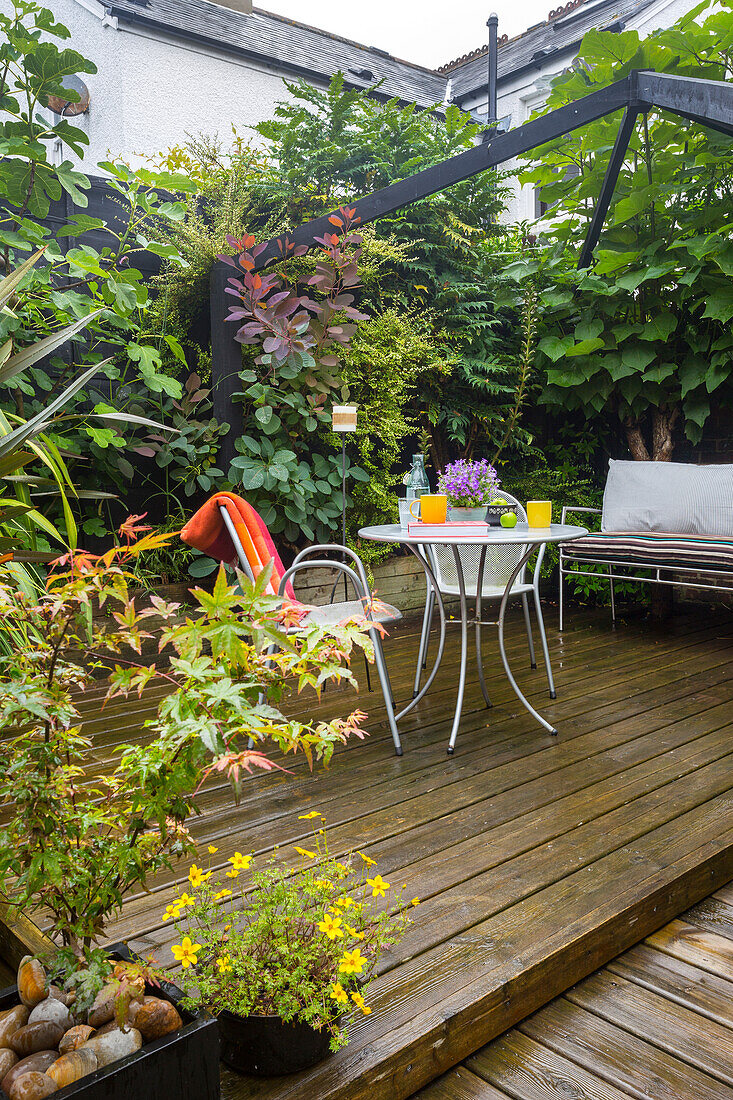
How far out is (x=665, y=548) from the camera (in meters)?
3.79

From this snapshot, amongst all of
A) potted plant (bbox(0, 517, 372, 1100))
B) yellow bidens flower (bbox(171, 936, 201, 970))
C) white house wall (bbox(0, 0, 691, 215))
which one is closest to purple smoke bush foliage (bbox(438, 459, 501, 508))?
potted plant (bbox(0, 517, 372, 1100))

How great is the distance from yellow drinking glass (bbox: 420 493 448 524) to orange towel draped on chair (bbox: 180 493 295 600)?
0.57 metres

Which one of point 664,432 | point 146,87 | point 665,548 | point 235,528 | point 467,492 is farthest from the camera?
point 146,87

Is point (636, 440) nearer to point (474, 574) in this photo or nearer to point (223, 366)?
point (474, 574)

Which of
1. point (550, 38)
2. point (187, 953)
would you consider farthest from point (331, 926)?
point (550, 38)

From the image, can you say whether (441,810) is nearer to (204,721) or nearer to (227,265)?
(204,721)

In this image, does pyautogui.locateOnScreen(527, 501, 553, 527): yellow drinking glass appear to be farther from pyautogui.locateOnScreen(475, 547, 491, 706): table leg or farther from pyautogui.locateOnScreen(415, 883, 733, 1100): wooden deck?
pyautogui.locateOnScreen(415, 883, 733, 1100): wooden deck

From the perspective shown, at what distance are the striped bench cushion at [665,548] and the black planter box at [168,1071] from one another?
3118mm

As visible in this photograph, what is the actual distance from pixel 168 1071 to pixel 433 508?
6.58ft

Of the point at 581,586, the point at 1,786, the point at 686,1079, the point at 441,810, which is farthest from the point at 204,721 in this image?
the point at 581,586

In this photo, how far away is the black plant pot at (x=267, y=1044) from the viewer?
3.64ft

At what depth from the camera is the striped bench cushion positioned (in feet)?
11.8

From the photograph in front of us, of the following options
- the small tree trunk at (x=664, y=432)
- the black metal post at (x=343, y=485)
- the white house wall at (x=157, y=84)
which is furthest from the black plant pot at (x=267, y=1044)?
the white house wall at (x=157, y=84)

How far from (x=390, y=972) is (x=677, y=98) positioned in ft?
10.4
